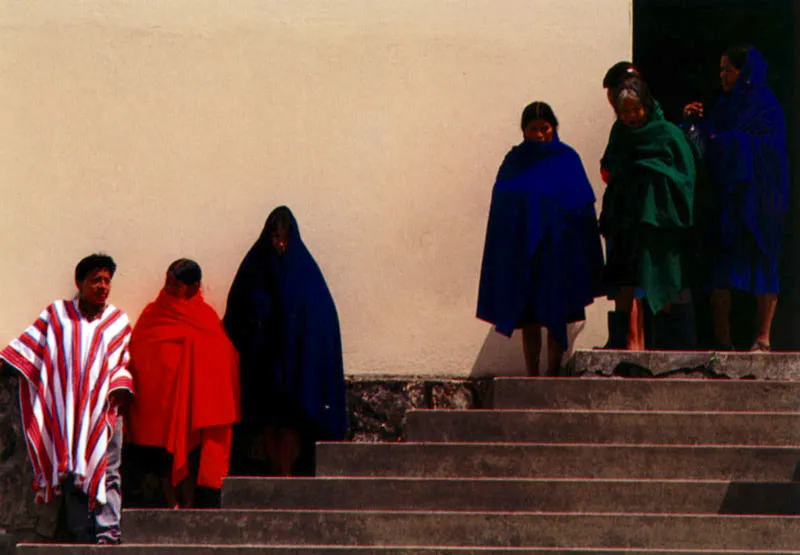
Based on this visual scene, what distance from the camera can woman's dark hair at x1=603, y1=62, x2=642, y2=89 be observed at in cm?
1027

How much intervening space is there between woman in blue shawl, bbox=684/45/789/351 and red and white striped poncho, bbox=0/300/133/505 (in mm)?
2947

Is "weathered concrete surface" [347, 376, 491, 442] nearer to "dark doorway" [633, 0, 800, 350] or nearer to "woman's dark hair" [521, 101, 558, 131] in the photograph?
"woman's dark hair" [521, 101, 558, 131]

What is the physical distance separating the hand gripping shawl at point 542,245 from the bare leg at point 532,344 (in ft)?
0.27

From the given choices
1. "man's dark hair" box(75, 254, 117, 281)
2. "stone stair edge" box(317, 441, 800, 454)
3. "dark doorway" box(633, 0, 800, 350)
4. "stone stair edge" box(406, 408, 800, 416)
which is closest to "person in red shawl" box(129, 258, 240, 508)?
"man's dark hair" box(75, 254, 117, 281)

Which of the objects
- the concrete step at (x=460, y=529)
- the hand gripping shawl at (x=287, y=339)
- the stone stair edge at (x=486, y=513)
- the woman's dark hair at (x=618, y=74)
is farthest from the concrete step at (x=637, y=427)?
the woman's dark hair at (x=618, y=74)

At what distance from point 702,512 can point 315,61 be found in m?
3.57

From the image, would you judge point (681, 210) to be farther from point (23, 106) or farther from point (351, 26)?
point (23, 106)

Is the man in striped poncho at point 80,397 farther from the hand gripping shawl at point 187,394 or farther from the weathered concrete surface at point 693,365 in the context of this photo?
the weathered concrete surface at point 693,365

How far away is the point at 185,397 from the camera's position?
34.4ft

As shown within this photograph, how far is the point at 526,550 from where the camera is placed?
28.3ft

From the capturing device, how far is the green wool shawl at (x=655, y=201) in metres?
10.1

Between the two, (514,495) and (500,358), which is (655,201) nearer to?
(500,358)

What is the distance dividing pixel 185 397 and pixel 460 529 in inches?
82.2

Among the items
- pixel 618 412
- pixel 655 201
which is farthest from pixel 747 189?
pixel 618 412
